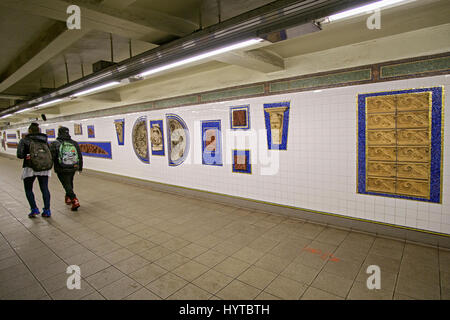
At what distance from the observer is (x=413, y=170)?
3289mm

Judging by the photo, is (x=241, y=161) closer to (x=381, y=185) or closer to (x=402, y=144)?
(x=381, y=185)

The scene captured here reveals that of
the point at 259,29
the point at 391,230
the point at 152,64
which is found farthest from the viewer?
the point at 391,230

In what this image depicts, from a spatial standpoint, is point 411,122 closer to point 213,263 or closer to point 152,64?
point 213,263

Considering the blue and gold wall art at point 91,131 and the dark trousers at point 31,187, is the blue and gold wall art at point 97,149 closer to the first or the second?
the blue and gold wall art at point 91,131

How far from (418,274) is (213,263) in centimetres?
224

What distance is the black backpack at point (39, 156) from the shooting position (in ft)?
14.2

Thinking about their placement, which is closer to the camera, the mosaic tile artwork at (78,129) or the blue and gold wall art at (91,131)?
the blue and gold wall art at (91,131)

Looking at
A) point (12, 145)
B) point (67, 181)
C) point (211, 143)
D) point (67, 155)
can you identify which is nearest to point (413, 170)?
point (211, 143)

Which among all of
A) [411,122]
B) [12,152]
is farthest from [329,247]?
[12,152]

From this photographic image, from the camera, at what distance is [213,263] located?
297cm

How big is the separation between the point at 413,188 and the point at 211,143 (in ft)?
12.0

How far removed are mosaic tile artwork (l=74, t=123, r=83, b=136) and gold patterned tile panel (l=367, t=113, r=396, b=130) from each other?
390 inches

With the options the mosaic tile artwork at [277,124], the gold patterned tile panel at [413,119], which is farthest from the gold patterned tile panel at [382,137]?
the mosaic tile artwork at [277,124]

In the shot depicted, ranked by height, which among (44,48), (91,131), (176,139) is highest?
(44,48)
